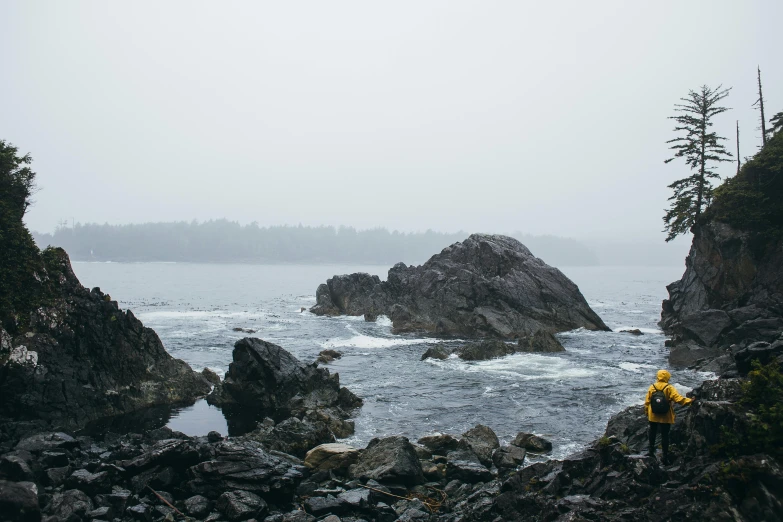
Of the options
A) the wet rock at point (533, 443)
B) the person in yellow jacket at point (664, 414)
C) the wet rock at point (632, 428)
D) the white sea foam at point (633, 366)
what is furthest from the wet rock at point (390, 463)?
the white sea foam at point (633, 366)

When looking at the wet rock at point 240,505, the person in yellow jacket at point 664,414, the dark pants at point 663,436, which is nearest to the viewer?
the dark pants at point 663,436

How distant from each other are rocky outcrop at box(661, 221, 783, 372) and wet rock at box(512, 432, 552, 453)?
17.7 m

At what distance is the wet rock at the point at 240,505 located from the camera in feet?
44.6

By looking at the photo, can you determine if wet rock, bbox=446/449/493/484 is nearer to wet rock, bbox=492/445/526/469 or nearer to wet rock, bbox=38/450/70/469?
wet rock, bbox=492/445/526/469

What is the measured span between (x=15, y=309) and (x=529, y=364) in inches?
1212

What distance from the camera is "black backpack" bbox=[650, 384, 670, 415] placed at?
1271cm

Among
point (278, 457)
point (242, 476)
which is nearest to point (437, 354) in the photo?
point (278, 457)

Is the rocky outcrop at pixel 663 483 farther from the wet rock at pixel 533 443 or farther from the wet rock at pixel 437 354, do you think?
the wet rock at pixel 437 354

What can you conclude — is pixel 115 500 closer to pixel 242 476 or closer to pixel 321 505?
pixel 242 476

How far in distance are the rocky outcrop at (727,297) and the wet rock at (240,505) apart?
29.0 meters

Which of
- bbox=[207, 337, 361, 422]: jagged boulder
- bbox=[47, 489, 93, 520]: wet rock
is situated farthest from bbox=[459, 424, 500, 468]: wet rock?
bbox=[47, 489, 93, 520]: wet rock

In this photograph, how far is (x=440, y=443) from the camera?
64.7 ft

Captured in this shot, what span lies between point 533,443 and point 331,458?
7823 mm

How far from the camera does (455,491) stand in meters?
15.7
